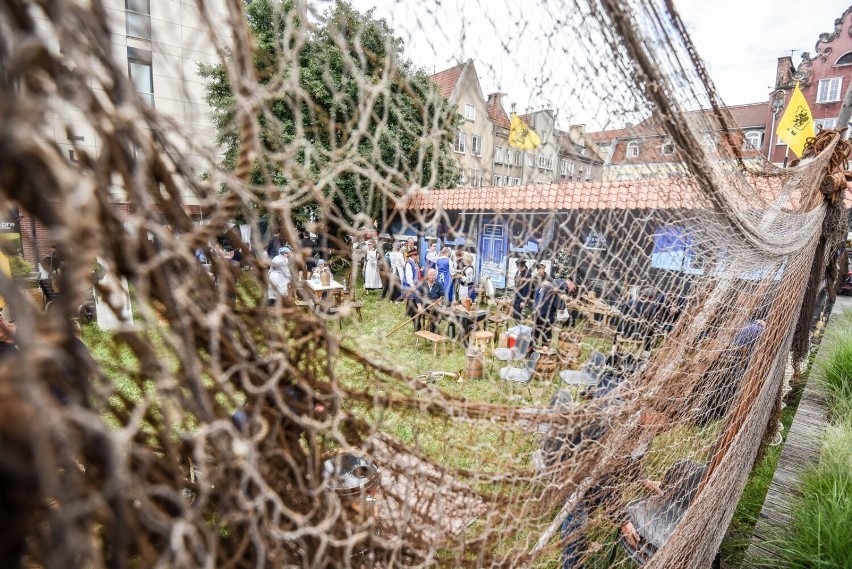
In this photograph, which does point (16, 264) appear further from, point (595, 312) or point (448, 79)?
point (595, 312)

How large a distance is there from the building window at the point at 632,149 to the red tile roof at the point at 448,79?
2.70 ft

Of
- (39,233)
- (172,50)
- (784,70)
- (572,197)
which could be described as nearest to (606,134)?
(572,197)

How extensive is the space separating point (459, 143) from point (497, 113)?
0.44 ft

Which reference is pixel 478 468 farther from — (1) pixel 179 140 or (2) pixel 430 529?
(1) pixel 179 140

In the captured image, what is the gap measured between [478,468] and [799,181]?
11.8ft

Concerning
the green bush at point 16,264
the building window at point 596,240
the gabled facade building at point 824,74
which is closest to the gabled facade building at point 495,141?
the building window at point 596,240

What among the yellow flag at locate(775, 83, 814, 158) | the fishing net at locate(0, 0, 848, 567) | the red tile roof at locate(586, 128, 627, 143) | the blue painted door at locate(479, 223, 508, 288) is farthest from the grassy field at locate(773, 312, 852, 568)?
the yellow flag at locate(775, 83, 814, 158)

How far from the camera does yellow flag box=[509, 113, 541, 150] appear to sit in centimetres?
114

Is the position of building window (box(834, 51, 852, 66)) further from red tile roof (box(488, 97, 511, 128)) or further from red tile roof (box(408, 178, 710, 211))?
red tile roof (box(488, 97, 511, 128))

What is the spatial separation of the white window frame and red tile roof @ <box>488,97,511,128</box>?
56 mm

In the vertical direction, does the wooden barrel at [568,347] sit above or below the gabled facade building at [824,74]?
below

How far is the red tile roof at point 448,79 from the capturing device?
1.05 meters

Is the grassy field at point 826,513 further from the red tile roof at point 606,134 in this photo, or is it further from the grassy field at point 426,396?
the red tile roof at point 606,134

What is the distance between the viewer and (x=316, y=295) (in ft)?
3.05
